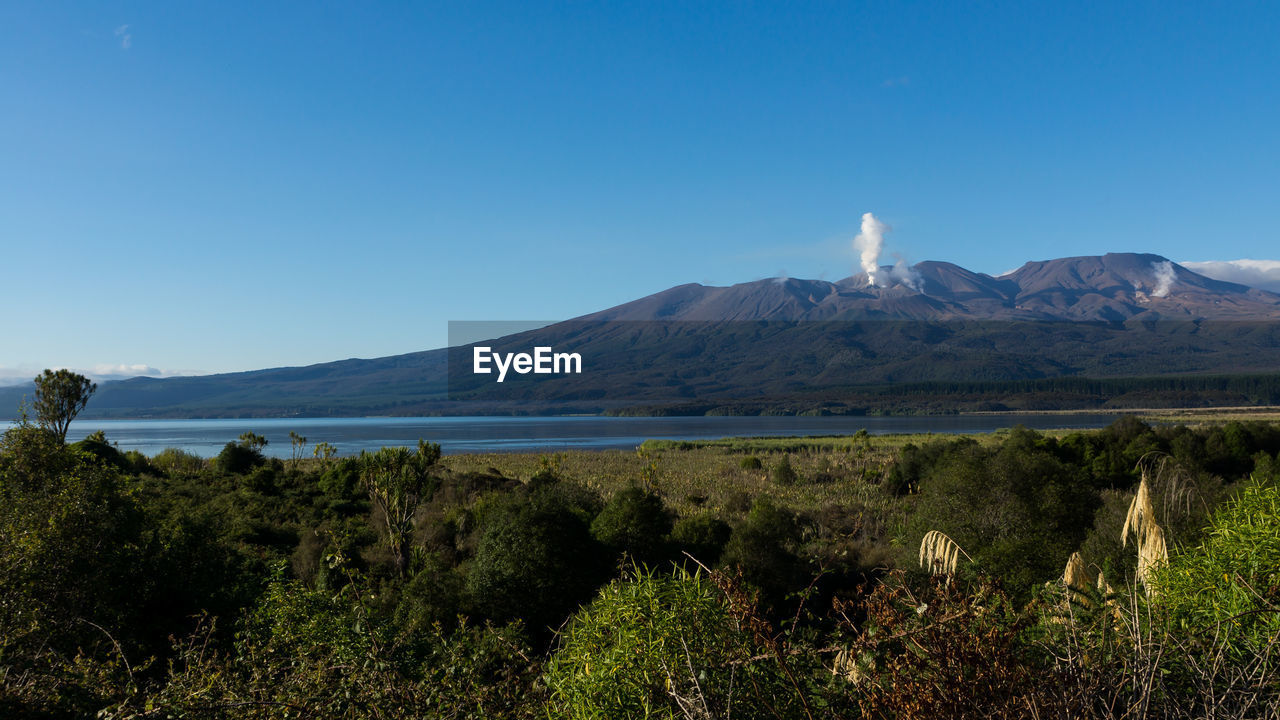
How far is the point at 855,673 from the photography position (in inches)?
122

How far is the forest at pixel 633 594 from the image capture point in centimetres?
268

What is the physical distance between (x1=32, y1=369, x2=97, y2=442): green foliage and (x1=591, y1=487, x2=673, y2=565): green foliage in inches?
883

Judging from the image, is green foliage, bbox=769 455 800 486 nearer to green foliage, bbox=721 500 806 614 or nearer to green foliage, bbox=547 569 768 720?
green foliage, bbox=721 500 806 614

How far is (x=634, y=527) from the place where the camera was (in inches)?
636

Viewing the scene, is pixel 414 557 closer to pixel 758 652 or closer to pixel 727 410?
pixel 758 652

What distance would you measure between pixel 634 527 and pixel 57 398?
25146mm

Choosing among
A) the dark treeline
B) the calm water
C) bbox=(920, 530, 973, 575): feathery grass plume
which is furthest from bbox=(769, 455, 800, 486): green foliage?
the dark treeline

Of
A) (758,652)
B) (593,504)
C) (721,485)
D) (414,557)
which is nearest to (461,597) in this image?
(414,557)

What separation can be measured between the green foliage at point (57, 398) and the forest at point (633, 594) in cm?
43

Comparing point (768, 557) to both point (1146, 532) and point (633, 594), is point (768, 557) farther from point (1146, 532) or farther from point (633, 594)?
point (633, 594)

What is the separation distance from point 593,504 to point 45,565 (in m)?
11.5

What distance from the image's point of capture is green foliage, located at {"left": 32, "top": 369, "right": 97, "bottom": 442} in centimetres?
2811

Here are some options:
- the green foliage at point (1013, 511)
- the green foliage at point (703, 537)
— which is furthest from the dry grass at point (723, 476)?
the green foliage at point (1013, 511)

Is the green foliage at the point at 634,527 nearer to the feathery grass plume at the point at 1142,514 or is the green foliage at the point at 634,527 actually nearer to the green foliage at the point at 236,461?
the feathery grass plume at the point at 1142,514
